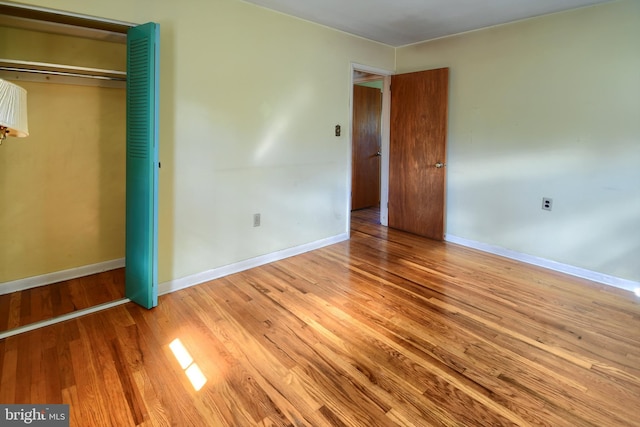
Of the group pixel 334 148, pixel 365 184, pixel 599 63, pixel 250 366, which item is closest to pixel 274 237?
pixel 334 148

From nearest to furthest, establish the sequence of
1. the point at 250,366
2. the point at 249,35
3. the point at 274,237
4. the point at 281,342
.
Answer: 1. the point at 250,366
2. the point at 281,342
3. the point at 249,35
4. the point at 274,237

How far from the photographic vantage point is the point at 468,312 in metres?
A: 2.61

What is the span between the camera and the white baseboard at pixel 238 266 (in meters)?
2.90

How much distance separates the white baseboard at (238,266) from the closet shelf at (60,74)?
1695 mm

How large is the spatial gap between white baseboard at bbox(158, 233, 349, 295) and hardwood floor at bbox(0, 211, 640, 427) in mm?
83

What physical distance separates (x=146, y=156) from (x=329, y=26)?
7.90 ft

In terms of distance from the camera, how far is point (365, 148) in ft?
19.7

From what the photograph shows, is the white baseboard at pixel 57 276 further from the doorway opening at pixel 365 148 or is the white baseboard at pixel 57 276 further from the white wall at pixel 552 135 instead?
the white wall at pixel 552 135

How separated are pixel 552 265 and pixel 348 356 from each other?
258 cm

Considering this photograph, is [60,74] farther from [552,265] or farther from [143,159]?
[552,265]

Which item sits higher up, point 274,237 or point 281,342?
point 274,237

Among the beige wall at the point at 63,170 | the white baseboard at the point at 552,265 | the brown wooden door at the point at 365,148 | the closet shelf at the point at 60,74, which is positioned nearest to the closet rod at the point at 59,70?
the closet shelf at the point at 60,74

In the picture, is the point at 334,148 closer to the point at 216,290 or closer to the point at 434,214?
the point at 434,214

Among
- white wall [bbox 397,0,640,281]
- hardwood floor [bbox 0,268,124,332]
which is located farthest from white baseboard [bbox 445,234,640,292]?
hardwood floor [bbox 0,268,124,332]
